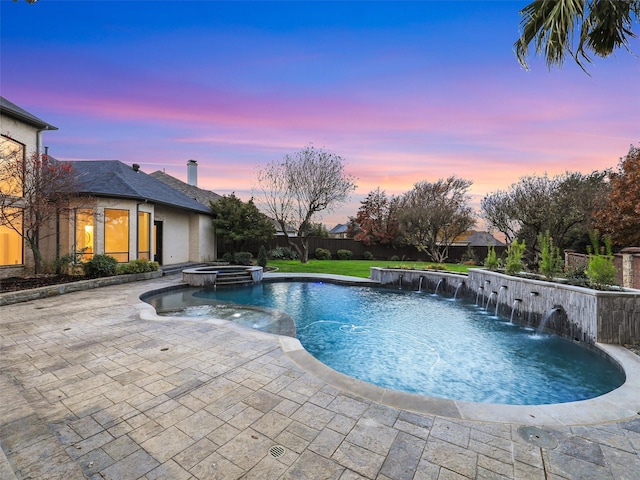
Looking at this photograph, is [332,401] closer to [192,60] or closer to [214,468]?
[214,468]

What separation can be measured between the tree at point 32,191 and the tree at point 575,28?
41.3 feet

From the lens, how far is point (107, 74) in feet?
32.8

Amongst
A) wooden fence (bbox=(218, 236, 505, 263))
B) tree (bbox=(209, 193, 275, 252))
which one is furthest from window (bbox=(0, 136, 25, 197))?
wooden fence (bbox=(218, 236, 505, 263))

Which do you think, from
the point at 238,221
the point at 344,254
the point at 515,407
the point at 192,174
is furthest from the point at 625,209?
the point at 192,174

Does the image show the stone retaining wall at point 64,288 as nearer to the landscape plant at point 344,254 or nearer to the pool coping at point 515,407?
the pool coping at point 515,407

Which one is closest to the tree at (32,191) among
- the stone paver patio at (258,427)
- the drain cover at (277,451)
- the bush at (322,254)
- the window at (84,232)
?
the window at (84,232)

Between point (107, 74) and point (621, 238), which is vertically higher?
point (107, 74)

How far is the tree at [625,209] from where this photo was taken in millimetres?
12578

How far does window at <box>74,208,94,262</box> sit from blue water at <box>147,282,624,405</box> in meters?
4.38

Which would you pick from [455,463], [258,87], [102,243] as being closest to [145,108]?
[258,87]

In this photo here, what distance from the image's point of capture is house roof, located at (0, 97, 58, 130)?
8.92m

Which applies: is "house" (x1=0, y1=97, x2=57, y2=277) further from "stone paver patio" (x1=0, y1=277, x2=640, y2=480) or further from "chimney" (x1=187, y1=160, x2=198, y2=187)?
"chimney" (x1=187, y1=160, x2=198, y2=187)

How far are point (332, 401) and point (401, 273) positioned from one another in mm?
9924

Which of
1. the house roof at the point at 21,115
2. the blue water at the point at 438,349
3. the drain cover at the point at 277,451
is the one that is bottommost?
the blue water at the point at 438,349
